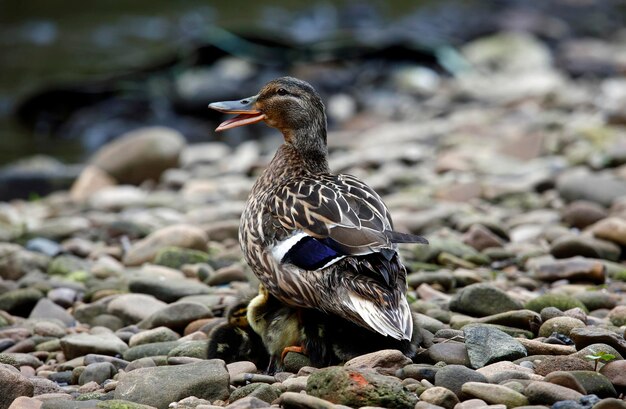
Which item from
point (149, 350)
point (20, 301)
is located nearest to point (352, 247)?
point (149, 350)

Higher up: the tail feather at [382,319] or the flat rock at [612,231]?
the flat rock at [612,231]

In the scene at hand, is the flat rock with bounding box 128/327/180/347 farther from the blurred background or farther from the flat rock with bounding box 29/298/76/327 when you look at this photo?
the blurred background

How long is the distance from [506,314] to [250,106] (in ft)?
5.37

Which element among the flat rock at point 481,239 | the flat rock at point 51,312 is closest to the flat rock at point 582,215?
the flat rock at point 481,239

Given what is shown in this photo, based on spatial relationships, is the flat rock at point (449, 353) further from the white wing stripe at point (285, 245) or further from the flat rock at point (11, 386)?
the flat rock at point (11, 386)

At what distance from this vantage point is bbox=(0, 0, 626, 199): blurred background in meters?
13.5

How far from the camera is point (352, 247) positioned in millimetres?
3936

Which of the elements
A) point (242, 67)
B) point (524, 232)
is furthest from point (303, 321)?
point (242, 67)

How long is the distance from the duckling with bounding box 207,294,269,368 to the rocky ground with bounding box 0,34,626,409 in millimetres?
97

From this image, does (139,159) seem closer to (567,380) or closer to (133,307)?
(133,307)

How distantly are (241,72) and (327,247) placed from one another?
11269 mm

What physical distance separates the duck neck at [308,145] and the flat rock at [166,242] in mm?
1617

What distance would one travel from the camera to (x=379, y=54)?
15.4 meters

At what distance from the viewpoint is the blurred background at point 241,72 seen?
44.4 feet
